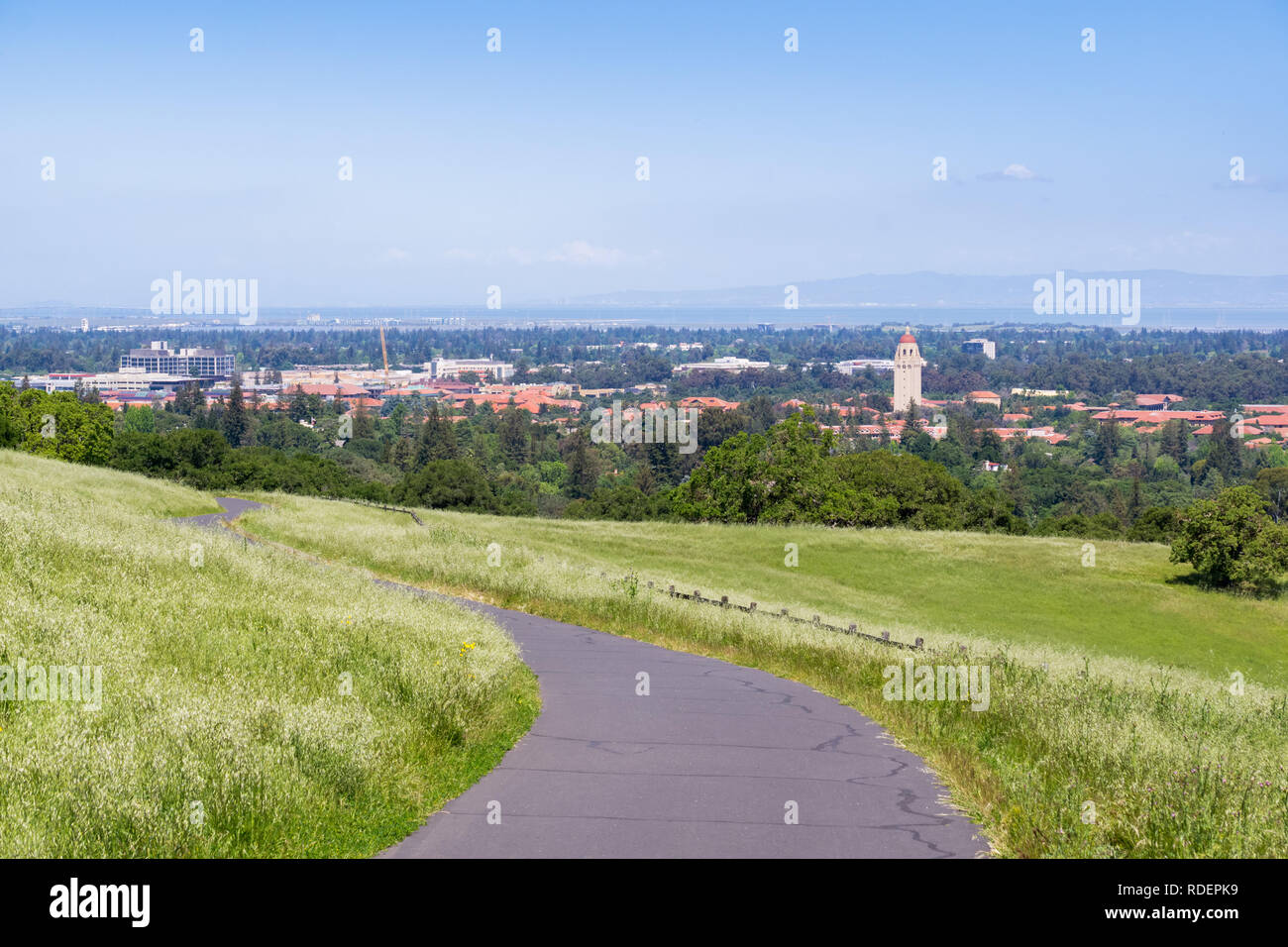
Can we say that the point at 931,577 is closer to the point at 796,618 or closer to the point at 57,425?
the point at 796,618

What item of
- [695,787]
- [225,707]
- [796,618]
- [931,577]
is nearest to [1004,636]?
[931,577]

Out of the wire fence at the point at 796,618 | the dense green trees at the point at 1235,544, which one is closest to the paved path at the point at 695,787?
the wire fence at the point at 796,618

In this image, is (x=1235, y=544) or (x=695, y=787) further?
(x=1235, y=544)

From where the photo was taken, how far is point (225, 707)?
8.54 metres

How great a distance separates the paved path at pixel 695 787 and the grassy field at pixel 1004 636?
58cm

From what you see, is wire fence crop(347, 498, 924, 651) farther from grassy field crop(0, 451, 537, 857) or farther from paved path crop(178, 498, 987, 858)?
grassy field crop(0, 451, 537, 857)

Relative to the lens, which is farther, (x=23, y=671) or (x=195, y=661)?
(x=195, y=661)

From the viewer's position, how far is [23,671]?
30.1 ft

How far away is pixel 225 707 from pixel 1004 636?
102 feet

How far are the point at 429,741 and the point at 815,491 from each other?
59386 millimetres

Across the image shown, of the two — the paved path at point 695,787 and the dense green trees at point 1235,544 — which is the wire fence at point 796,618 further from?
the dense green trees at point 1235,544
